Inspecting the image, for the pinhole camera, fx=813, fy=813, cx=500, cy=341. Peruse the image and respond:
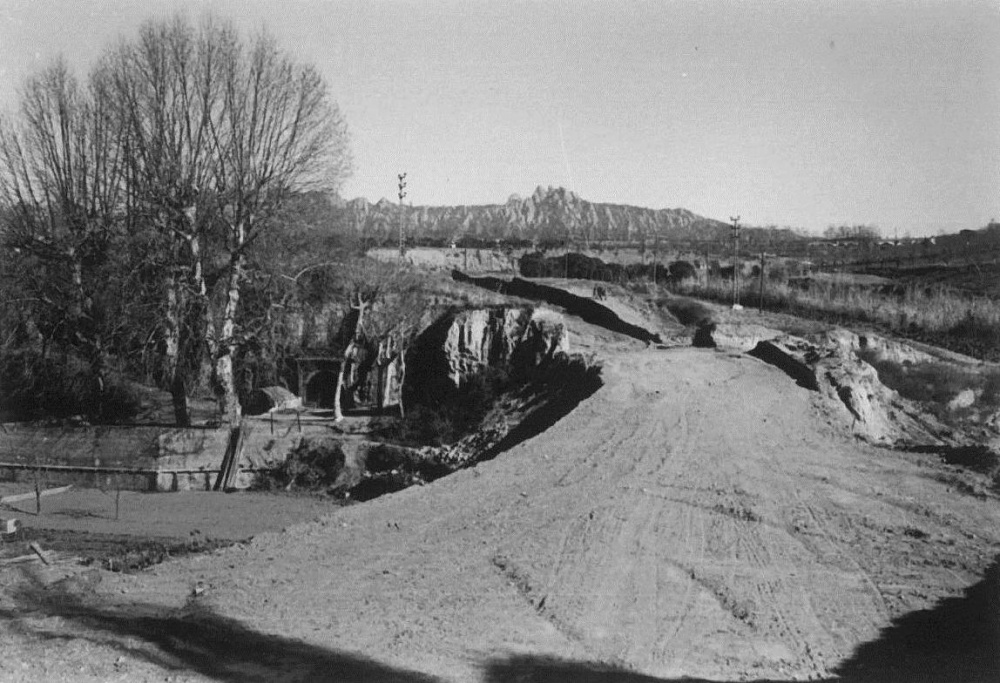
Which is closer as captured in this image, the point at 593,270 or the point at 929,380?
the point at 929,380

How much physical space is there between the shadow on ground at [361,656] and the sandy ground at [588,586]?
1.2 inches

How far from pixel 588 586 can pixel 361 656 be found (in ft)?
10.9

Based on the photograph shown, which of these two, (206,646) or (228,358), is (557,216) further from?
(206,646)

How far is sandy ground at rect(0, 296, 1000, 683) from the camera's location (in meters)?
8.66

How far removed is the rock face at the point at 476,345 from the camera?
2698cm

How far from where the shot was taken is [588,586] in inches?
424

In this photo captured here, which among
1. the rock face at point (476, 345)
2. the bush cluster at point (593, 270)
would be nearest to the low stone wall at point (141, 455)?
the rock face at point (476, 345)

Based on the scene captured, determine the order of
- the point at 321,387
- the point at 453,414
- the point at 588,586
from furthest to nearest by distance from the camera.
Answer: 1. the point at 321,387
2. the point at 453,414
3. the point at 588,586

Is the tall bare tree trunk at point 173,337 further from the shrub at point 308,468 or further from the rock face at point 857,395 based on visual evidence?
the rock face at point 857,395

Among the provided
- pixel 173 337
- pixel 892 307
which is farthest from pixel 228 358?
pixel 892 307

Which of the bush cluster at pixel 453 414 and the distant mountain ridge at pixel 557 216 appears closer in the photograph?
the bush cluster at pixel 453 414

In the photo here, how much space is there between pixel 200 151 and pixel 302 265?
4857 millimetres

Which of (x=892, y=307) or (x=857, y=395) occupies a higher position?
(x=892, y=307)

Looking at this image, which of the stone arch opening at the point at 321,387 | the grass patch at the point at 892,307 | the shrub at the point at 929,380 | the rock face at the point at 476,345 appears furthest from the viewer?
the grass patch at the point at 892,307
